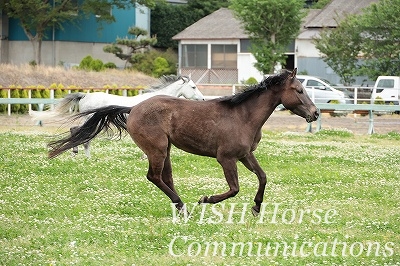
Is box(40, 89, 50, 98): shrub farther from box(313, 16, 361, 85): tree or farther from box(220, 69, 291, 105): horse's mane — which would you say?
box(220, 69, 291, 105): horse's mane

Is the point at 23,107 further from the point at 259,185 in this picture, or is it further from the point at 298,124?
the point at 259,185

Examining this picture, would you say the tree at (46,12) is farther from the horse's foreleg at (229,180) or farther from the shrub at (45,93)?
the horse's foreleg at (229,180)

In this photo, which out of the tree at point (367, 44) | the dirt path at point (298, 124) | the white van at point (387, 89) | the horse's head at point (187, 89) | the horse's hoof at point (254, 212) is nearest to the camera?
the horse's hoof at point (254, 212)

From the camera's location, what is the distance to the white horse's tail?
16797 millimetres

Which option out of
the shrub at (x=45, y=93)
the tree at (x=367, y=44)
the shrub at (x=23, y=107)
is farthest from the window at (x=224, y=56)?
the shrub at (x=23, y=107)

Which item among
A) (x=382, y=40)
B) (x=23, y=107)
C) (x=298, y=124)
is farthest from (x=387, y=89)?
(x=23, y=107)

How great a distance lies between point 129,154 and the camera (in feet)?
63.9

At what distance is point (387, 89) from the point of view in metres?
41.4

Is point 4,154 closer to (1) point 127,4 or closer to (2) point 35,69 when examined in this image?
(2) point 35,69

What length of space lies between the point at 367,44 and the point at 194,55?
59.0ft

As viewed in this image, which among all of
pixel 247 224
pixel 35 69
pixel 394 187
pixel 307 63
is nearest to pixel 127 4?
pixel 307 63

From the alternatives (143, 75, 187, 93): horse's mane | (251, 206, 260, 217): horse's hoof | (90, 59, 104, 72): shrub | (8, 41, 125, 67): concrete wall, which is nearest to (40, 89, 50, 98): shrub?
(143, 75, 187, 93): horse's mane

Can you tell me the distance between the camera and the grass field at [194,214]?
9.54 metres

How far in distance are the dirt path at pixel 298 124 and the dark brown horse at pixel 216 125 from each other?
15607 mm
